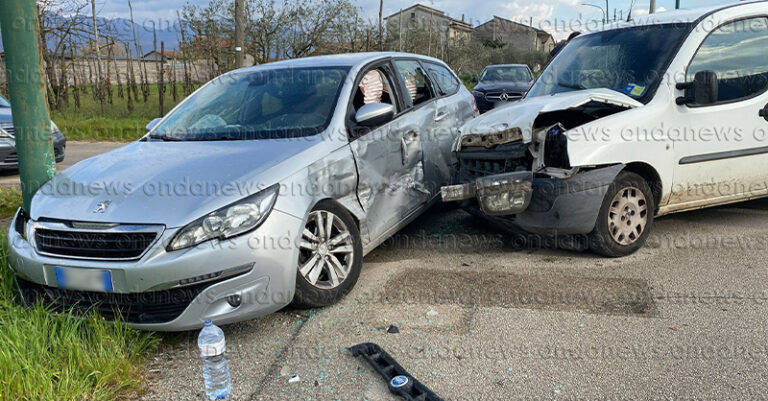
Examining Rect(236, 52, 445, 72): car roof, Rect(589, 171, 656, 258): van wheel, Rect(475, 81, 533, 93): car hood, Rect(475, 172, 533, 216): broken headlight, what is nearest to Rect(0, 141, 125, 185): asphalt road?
Rect(236, 52, 445, 72): car roof

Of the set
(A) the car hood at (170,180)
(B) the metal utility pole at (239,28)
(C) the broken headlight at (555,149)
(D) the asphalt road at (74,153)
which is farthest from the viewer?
(B) the metal utility pole at (239,28)

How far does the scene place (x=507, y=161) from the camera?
471 cm

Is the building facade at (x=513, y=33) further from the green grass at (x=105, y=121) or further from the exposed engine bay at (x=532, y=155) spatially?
the exposed engine bay at (x=532, y=155)

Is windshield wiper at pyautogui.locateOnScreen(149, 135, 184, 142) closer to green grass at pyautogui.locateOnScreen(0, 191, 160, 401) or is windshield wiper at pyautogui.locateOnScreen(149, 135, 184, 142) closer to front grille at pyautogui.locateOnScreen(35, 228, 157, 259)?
front grille at pyautogui.locateOnScreen(35, 228, 157, 259)

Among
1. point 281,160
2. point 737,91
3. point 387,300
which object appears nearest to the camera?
point 281,160

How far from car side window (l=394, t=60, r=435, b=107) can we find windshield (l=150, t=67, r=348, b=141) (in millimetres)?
794

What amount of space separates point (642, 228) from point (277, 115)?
295 cm

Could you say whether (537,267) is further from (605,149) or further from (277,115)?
(277,115)

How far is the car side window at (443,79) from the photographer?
5.92m

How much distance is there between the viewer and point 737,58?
4988mm

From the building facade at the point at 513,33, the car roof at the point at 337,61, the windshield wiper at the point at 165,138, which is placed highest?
the building facade at the point at 513,33

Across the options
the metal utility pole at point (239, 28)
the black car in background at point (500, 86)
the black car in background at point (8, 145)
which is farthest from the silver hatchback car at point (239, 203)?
the black car in background at point (500, 86)

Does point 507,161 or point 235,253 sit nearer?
point 235,253

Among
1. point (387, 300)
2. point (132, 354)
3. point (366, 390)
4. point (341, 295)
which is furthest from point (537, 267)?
point (132, 354)
